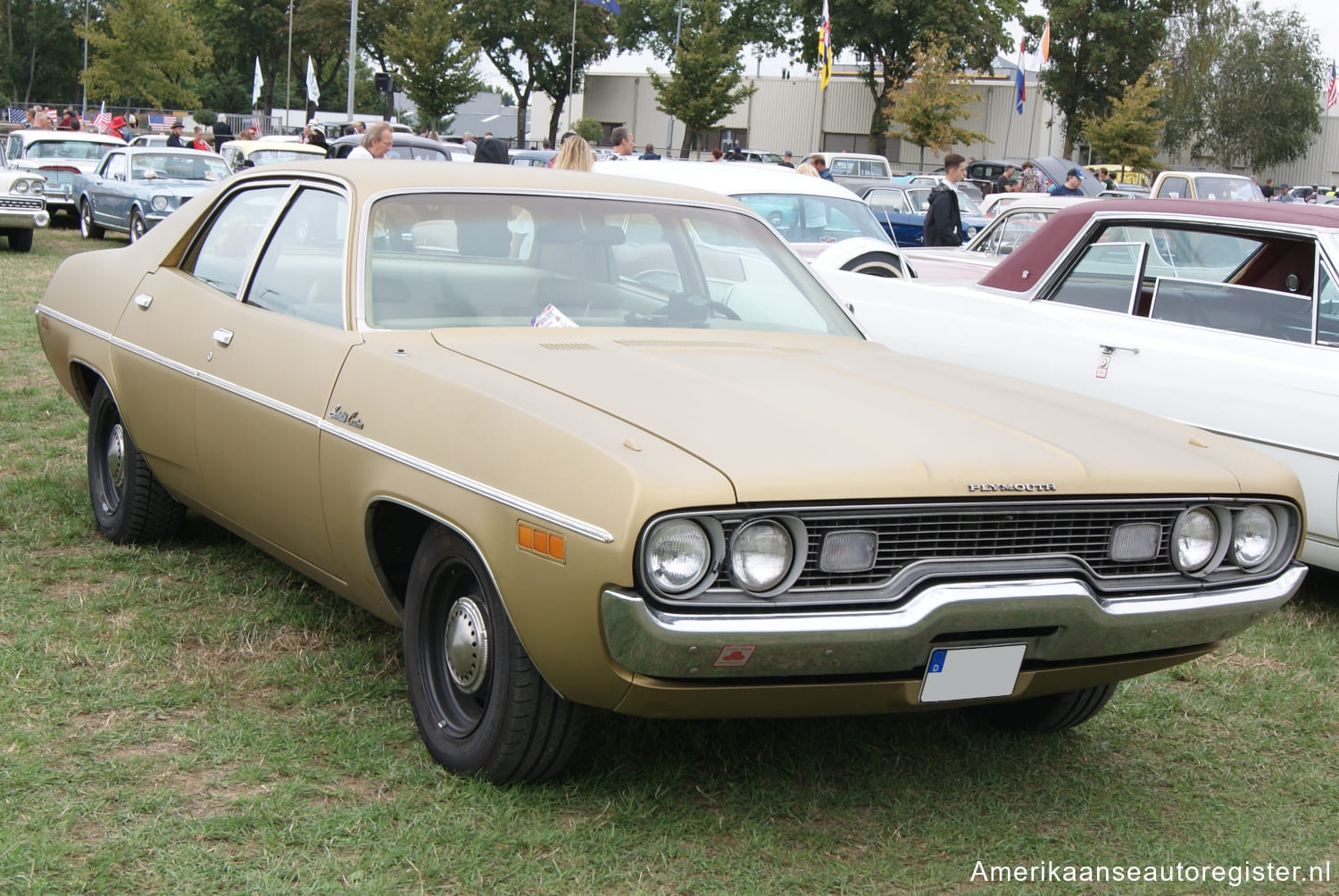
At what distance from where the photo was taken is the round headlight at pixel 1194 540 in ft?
10.4

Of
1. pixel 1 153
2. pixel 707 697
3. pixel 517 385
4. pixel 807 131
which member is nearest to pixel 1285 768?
pixel 707 697

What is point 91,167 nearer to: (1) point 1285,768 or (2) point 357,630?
(2) point 357,630

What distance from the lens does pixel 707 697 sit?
281 cm

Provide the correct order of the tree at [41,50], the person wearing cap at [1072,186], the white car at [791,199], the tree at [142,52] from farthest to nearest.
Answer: the tree at [41,50] < the tree at [142,52] < the person wearing cap at [1072,186] < the white car at [791,199]

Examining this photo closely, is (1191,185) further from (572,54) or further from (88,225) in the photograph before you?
(572,54)

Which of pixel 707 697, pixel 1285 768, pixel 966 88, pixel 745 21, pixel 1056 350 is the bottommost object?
pixel 1285 768

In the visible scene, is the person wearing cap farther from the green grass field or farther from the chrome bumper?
the chrome bumper

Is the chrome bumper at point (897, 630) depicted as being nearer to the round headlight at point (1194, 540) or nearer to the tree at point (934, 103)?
the round headlight at point (1194, 540)

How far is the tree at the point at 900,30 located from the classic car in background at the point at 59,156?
122 feet

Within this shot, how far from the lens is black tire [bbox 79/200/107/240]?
17625mm

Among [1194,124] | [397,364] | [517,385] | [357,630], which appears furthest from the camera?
[1194,124]

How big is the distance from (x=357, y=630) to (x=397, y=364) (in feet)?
4.14

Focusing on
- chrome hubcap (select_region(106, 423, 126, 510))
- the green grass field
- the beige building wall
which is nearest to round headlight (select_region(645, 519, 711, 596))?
the green grass field

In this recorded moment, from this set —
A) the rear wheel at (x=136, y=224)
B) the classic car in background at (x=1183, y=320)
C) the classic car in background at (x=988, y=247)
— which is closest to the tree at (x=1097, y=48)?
the rear wheel at (x=136, y=224)
